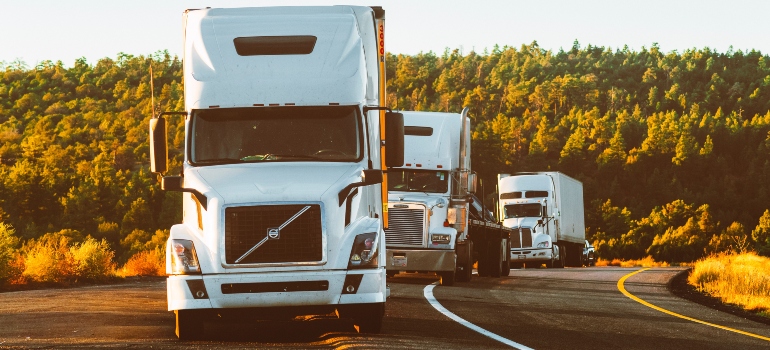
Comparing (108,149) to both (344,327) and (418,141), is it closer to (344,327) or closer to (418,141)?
(418,141)

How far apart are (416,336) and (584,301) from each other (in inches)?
318

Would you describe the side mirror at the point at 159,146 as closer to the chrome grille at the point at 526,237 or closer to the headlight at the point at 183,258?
the headlight at the point at 183,258

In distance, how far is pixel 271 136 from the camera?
43.1 ft

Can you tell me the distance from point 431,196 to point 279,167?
12.4 m

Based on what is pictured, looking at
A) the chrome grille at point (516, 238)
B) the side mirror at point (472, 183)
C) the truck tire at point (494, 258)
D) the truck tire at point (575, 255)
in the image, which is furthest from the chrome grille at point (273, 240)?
the truck tire at point (575, 255)

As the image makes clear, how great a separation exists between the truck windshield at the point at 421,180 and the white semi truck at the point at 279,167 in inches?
425

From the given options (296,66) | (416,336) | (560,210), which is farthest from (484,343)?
(560,210)

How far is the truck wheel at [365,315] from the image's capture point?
1241 centimetres

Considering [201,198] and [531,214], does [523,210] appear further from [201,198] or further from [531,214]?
[201,198]

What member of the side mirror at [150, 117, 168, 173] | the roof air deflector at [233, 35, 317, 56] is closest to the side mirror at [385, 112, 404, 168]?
the roof air deflector at [233, 35, 317, 56]

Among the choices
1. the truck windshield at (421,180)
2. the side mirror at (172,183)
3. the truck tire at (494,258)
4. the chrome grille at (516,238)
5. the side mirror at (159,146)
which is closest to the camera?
the side mirror at (172,183)

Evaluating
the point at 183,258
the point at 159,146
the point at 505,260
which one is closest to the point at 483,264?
the point at 505,260

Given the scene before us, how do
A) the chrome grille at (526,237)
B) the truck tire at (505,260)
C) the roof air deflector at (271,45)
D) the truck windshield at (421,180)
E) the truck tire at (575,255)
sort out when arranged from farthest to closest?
the truck tire at (575,255) < the chrome grille at (526,237) < the truck tire at (505,260) < the truck windshield at (421,180) < the roof air deflector at (271,45)

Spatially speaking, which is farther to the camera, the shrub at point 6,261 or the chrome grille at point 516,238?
the chrome grille at point 516,238
